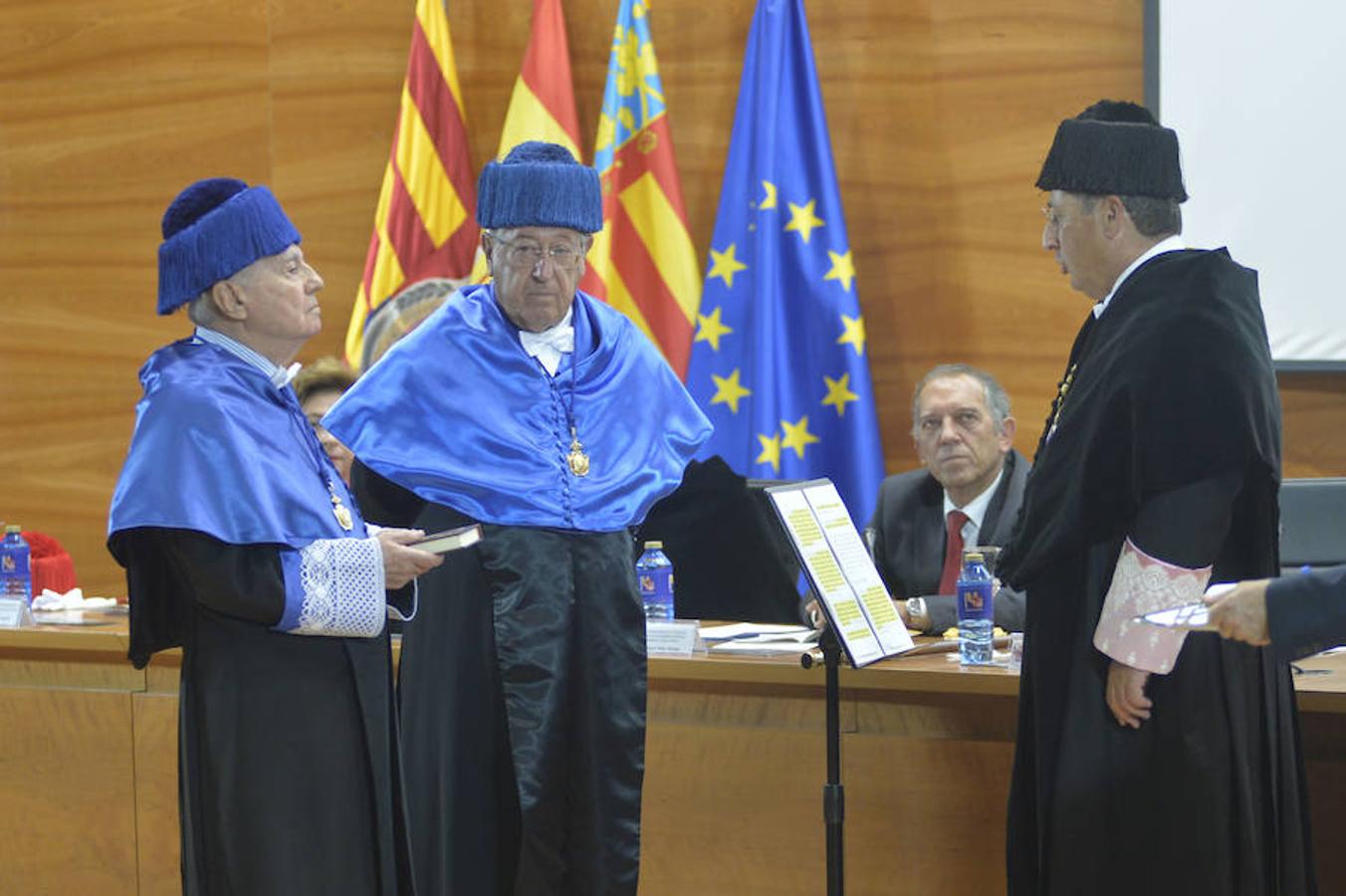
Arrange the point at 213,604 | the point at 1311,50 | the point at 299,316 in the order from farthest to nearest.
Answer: the point at 1311,50
the point at 299,316
the point at 213,604

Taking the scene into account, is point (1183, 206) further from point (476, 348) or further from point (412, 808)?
point (412, 808)

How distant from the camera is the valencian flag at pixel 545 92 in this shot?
605 cm

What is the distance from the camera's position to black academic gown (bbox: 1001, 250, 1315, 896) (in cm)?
292

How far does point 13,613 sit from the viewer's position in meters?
4.78

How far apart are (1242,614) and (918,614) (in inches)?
74.0

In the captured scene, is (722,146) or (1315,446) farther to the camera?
(722,146)

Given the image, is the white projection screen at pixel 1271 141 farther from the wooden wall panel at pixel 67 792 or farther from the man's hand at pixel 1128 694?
the wooden wall panel at pixel 67 792

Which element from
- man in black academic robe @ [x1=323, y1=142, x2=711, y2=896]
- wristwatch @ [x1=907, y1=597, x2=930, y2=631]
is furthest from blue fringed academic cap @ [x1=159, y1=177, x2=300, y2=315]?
wristwatch @ [x1=907, y1=597, x2=930, y2=631]

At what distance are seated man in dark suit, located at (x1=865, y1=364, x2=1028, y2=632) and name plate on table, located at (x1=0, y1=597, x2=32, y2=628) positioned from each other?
7.59ft

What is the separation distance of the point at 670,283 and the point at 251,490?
10.9ft

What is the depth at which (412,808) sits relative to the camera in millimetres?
3389

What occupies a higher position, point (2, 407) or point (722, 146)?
point (722, 146)

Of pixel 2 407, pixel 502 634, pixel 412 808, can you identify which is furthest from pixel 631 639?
pixel 2 407

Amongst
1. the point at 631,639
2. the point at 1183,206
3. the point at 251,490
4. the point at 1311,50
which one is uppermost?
the point at 1311,50
